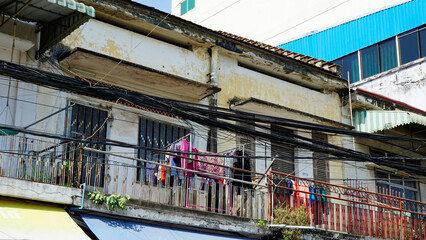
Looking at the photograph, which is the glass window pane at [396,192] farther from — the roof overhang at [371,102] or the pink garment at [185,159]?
the pink garment at [185,159]

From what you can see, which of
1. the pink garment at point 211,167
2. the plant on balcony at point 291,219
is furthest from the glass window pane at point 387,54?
the pink garment at point 211,167

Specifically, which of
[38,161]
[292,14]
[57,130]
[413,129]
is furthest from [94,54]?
[292,14]

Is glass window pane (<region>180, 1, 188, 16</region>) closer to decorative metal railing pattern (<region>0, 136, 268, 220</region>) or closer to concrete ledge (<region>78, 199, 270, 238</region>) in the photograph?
decorative metal railing pattern (<region>0, 136, 268, 220</region>)

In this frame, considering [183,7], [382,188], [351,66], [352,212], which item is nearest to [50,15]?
[352,212]

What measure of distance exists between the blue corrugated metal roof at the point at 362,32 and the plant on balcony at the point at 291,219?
39.0 feet

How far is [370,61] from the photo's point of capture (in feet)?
77.8

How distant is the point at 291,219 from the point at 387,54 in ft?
38.9

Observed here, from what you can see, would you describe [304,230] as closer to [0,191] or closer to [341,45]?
[0,191]

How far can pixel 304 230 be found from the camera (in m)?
13.4

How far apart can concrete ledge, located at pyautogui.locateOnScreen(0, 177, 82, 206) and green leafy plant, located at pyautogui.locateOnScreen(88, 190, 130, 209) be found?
0.27 m

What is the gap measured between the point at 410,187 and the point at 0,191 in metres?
12.8

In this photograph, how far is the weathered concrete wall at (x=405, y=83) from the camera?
2092 cm

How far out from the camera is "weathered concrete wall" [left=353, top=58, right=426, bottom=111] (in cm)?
2092

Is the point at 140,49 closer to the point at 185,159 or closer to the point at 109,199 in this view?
the point at 185,159
